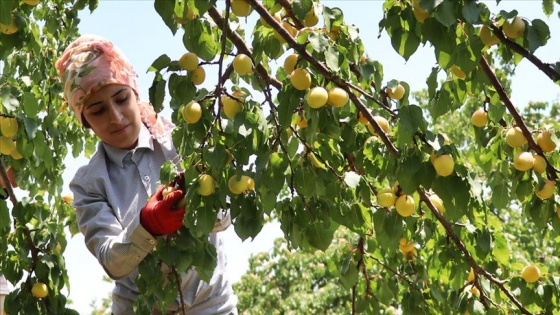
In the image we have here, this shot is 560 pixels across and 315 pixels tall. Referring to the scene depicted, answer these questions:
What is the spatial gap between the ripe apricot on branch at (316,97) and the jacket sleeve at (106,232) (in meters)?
0.65

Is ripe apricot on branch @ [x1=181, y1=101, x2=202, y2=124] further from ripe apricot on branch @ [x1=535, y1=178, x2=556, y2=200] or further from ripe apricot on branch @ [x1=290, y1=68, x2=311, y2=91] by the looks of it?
ripe apricot on branch @ [x1=535, y1=178, x2=556, y2=200]

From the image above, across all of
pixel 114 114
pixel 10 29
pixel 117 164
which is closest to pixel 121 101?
pixel 114 114

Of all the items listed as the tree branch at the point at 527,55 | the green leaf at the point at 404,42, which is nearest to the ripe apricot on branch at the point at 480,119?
the tree branch at the point at 527,55

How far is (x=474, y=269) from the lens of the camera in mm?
2557

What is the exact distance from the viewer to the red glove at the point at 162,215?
2258 millimetres

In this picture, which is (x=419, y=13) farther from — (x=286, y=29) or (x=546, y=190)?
(x=546, y=190)

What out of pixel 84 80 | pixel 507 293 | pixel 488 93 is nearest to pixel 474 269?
pixel 507 293

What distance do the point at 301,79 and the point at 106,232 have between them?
0.91 metres

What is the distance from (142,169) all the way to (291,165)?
776 millimetres

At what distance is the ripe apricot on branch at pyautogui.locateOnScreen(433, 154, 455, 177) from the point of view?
2107mm

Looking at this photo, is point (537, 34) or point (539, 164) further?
point (539, 164)

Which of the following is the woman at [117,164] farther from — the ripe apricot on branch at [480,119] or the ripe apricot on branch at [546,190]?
the ripe apricot on branch at [546,190]

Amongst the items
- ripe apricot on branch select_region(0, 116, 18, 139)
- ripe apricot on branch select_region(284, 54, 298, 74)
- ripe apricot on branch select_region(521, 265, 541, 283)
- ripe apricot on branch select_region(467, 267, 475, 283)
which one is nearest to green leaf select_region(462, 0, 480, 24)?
ripe apricot on branch select_region(284, 54, 298, 74)

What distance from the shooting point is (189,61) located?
2.08m
